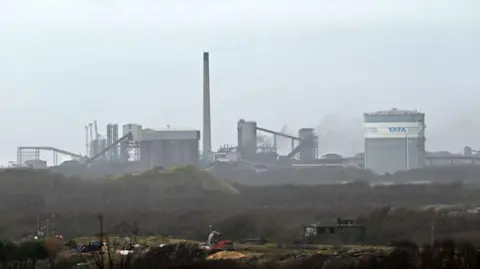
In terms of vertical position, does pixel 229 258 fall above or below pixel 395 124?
below

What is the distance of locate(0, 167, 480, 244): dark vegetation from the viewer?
5725 centimetres

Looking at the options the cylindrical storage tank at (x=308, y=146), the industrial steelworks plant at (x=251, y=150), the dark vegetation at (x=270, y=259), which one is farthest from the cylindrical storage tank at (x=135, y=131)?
the dark vegetation at (x=270, y=259)

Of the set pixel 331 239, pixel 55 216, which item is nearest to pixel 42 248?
pixel 331 239

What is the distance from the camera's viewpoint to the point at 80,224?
61.8 m

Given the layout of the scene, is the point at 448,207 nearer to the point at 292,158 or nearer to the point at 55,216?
the point at 55,216

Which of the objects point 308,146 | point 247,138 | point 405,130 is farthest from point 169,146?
point 405,130

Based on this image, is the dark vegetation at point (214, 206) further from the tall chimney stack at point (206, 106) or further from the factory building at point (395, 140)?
the factory building at point (395, 140)

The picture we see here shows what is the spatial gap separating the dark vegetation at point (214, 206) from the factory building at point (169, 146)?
86.6ft

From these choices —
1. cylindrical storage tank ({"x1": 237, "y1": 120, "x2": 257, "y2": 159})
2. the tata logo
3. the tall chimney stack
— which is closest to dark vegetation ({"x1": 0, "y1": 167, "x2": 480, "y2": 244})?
the tall chimney stack

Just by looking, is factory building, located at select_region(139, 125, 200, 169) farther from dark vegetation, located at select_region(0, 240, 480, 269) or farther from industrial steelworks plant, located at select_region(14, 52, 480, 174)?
dark vegetation, located at select_region(0, 240, 480, 269)

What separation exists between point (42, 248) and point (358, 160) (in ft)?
349

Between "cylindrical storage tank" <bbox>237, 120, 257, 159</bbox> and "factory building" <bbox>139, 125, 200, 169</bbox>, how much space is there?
51.7 ft

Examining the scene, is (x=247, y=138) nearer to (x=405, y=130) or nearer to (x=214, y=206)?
(x=405, y=130)

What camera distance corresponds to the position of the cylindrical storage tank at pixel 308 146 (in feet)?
492
